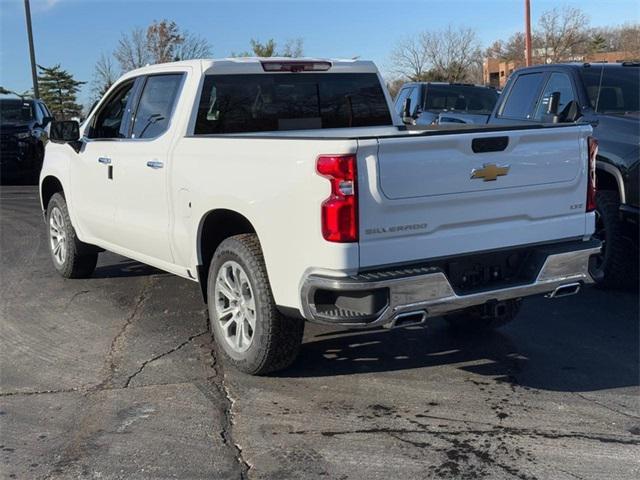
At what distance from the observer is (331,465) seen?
363 centimetres

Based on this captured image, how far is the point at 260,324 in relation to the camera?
14.9 feet

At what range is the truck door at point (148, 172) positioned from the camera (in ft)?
17.8

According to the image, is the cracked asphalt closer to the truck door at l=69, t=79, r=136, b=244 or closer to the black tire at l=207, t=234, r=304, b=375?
the black tire at l=207, t=234, r=304, b=375

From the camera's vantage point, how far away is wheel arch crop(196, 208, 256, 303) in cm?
486

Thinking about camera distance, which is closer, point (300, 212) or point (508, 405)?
point (300, 212)

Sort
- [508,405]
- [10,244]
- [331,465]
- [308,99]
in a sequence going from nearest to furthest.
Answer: [331,465], [508,405], [308,99], [10,244]

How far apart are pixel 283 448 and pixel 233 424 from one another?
1.37 ft

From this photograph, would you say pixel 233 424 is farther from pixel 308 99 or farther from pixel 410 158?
pixel 308 99

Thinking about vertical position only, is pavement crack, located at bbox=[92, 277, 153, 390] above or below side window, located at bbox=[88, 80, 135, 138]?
below

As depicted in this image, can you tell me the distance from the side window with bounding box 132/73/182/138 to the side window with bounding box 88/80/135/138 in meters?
0.27

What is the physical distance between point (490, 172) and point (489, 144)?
6.3 inches

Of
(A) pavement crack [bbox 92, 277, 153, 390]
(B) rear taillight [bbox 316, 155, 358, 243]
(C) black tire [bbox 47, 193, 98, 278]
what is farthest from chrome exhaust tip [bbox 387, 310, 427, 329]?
(C) black tire [bbox 47, 193, 98, 278]

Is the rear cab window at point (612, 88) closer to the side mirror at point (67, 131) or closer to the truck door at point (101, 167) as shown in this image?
the truck door at point (101, 167)

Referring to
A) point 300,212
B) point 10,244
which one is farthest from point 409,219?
point 10,244
